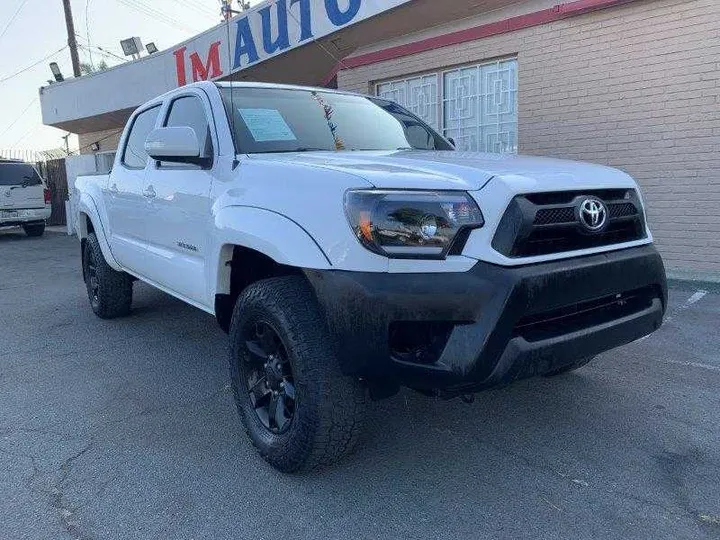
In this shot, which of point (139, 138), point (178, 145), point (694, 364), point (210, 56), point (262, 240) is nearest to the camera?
point (262, 240)

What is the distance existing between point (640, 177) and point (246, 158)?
5345 millimetres

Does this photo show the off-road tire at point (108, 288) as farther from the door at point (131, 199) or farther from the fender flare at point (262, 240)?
the fender flare at point (262, 240)

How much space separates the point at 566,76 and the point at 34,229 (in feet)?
45.4

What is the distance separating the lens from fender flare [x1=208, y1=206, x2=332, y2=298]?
Result: 254cm

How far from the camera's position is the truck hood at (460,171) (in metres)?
2.44

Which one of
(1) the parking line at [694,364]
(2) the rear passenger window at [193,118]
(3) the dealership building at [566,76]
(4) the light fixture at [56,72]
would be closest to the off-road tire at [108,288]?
(2) the rear passenger window at [193,118]

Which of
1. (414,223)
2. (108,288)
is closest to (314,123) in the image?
(414,223)

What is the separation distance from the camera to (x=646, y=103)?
6.79m

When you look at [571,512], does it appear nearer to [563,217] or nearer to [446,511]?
[446,511]

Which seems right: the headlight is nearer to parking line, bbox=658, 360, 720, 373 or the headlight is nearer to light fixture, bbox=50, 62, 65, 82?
parking line, bbox=658, 360, 720, 373

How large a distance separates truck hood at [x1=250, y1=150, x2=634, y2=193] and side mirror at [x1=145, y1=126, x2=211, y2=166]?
360 millimetres

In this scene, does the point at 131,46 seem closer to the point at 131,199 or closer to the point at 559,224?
the point at 131,199

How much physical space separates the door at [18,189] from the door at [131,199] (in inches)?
452

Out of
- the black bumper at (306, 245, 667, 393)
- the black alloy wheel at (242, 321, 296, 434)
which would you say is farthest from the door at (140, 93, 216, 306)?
the black bumper at (306, 245, 667, 393)
